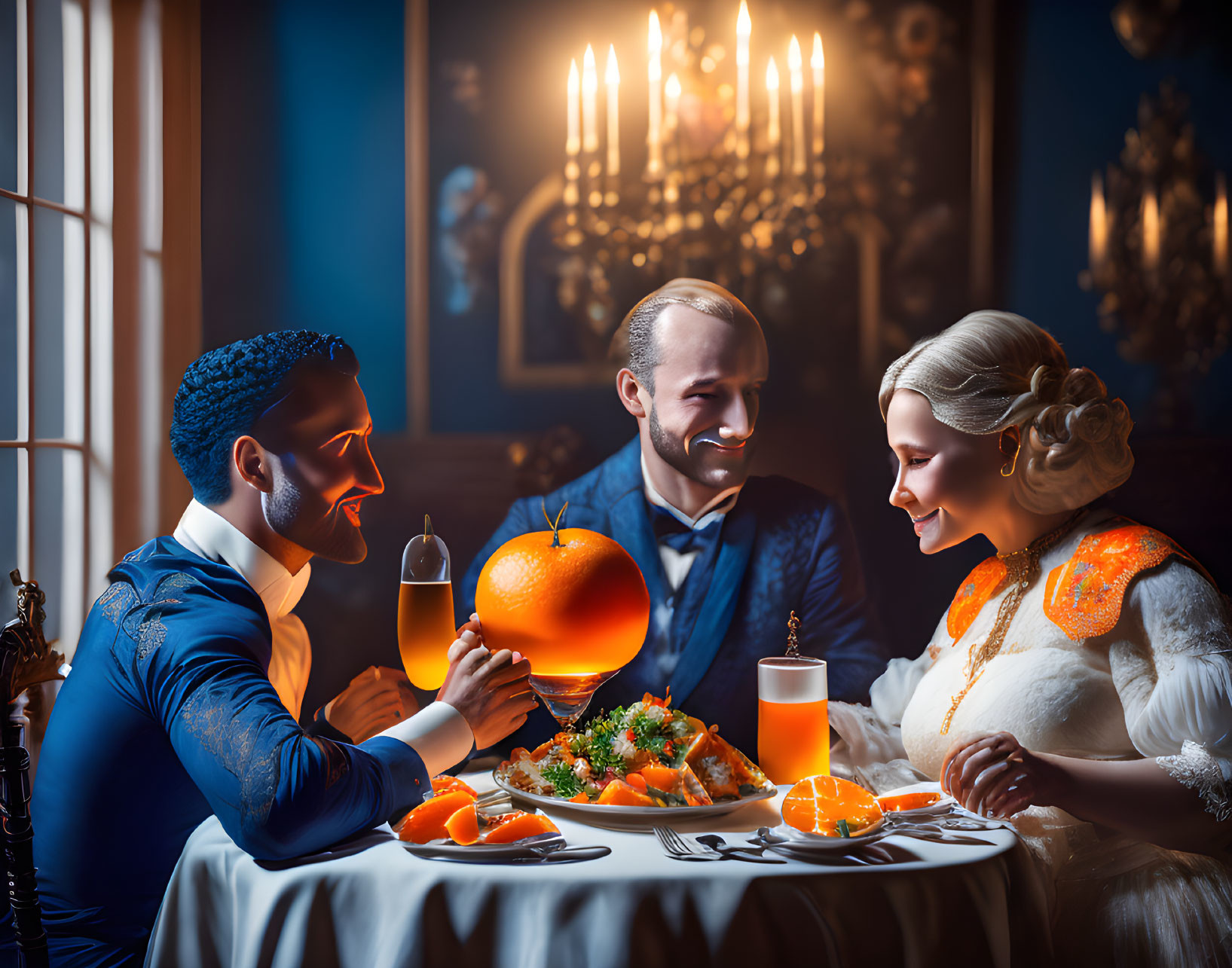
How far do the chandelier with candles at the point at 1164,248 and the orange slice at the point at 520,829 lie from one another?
5.52ft

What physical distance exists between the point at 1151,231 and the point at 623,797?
1.77 metres

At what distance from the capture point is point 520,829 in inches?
56.6

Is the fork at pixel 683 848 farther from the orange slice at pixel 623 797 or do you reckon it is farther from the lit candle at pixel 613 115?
the lit candle at pixel 613 115

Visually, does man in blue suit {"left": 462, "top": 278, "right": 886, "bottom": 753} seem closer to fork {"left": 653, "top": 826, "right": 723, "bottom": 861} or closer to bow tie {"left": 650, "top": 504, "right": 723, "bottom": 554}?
bow tie {"left": 650, "top": 504, "right": 723, "bottom": 554}

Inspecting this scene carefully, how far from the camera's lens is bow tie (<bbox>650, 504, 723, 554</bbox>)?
7.23 feet

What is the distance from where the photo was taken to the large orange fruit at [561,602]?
1723mm

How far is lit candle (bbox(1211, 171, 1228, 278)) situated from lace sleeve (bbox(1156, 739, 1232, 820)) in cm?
113

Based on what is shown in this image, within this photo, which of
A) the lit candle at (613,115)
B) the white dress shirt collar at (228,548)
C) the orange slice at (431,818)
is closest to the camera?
the orange slice at (431,818)

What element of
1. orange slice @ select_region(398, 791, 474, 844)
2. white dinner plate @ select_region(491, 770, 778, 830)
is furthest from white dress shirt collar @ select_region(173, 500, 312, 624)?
white dinner plate @ select_region(491, 770, 778, 830)

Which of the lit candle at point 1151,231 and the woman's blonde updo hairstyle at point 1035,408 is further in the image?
the lit candle at point 1151,231

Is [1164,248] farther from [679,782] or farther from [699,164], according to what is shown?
[679,782]

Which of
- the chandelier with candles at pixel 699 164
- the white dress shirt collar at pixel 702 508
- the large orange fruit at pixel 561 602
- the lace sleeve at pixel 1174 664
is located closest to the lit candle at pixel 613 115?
the chandelier with candles at pixel 699 164

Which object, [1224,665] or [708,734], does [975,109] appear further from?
[708,734]

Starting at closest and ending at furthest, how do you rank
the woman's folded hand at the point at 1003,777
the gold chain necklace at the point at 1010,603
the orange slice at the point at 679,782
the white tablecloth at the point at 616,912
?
the white tablecloth at the point at 616,912, the orange slice at the point at 679,782, the woman's folded hand at the point at 1003,777, the gold chain necklace at the point at 1010,603
